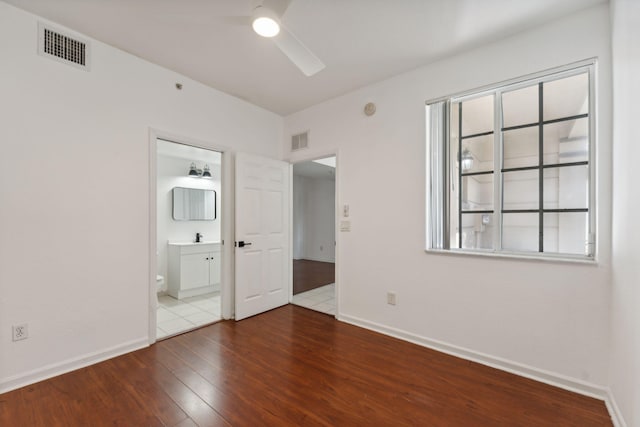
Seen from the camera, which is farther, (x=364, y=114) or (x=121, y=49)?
(x=364, y=114)

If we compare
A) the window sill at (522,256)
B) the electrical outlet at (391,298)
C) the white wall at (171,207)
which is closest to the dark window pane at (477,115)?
the window sill at (522,256)

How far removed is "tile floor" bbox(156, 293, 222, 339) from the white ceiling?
2.74 meters

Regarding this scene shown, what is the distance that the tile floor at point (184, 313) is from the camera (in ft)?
9.65

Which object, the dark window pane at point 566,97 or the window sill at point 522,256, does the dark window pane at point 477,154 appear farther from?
the window sill at point 522,256

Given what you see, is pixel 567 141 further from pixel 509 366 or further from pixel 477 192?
pixel 509 366

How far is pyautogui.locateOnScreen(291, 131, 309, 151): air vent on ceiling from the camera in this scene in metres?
3.62

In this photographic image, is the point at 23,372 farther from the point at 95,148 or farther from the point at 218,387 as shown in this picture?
the point at 95,148

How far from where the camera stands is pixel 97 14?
6.53 ft

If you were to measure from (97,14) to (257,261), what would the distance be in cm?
268

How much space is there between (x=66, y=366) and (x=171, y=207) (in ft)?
8.98

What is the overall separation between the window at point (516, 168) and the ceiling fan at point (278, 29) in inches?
55.3

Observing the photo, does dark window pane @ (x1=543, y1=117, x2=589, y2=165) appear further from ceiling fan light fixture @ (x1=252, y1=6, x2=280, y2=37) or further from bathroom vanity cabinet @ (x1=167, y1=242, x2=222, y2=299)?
bathroom vanity cabinet @ (x1=167, y1=242, x2=222, y2=299)

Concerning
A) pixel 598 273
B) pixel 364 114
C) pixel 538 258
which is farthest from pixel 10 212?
pixel 598 273

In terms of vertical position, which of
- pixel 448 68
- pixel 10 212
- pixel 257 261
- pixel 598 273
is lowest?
pixel 257 261
